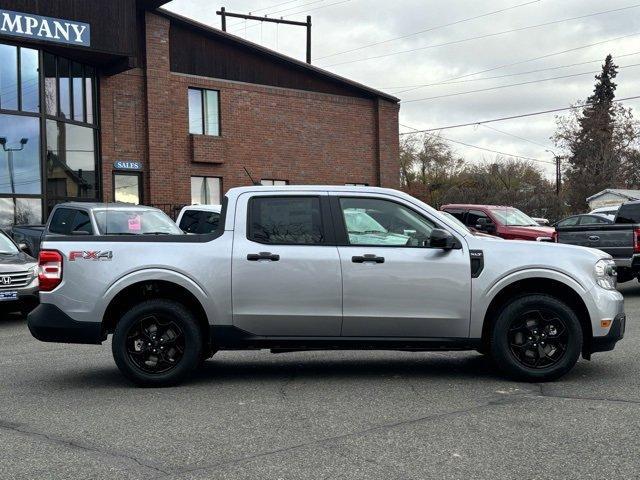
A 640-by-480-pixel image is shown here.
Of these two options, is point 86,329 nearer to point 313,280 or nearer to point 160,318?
point 160,318

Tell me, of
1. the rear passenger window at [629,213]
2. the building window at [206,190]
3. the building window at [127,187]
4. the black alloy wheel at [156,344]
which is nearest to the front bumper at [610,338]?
the black alloy wheel at [156,344]

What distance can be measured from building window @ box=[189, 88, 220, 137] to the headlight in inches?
862

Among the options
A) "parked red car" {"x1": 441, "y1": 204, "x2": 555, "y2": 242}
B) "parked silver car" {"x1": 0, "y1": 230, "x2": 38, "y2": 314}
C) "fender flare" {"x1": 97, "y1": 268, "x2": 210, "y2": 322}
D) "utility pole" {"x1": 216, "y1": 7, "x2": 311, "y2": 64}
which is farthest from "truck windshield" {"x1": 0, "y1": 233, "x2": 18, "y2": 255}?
"utility pole" {"x1": 216, "y1": 7, "x2": 311, "y2": 64}

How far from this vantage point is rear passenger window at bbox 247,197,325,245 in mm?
6617

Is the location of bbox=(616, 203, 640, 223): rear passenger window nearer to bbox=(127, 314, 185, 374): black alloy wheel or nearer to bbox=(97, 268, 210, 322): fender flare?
bbox=(97, 268, 210, 322): fender flare

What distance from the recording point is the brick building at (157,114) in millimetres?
21281

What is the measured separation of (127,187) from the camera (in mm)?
24938

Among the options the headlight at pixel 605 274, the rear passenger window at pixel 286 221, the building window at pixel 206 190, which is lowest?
Result: the headlight at pixel 605 274

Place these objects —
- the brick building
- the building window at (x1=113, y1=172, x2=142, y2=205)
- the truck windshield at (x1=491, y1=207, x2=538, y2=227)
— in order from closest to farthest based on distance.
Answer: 1. the truck windshield at (x1=491, y1=207, x2=538, y2=227)
2. the brick building
3. the building window at (x1=113, y1=172, x2=142, y2=205)

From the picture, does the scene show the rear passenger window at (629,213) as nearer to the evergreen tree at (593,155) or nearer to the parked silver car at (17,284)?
the parked silver car at (17,284)

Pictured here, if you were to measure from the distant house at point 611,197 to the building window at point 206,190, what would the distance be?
31.9 m

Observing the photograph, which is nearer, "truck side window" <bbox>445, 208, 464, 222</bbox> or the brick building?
"truck side window" <bbox>445, 208, 464, 222</bbox>

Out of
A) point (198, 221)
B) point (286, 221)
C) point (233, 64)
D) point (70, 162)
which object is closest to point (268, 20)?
point (233, 64)

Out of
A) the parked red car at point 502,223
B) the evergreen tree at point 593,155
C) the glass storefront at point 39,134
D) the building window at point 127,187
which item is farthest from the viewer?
the evergreen tree at point 593,155
